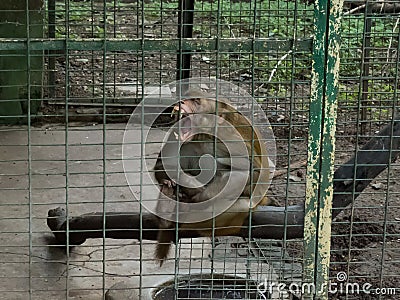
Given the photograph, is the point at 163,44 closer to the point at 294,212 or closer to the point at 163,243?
the point at 294,212

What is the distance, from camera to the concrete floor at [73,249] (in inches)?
138

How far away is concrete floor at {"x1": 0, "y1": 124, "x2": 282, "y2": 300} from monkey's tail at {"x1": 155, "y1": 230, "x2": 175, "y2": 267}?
3.1 inches

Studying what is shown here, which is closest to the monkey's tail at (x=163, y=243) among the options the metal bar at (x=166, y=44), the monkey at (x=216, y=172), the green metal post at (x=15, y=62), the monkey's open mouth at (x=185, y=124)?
the monkey at (x=216, y=172)

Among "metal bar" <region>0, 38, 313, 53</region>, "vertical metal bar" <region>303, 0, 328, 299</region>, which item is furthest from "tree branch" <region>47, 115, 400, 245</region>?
"metal bar" <region>0, 38, 313, 53</region>

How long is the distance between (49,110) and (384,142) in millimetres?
4379

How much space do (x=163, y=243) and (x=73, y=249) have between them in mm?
941

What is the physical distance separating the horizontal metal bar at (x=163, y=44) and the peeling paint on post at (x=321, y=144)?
0.31 ft

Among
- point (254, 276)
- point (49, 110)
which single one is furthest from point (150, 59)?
point (254, 276)

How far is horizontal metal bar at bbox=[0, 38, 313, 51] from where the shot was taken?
10.1 ft

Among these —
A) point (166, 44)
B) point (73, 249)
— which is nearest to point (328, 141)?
point (166, 44)

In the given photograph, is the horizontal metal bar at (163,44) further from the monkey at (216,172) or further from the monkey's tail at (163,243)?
the monkey's tail at (163,243)

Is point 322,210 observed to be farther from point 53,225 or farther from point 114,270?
point 53,225

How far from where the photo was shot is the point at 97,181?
6.11 m

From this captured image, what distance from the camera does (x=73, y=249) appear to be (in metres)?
4.87
